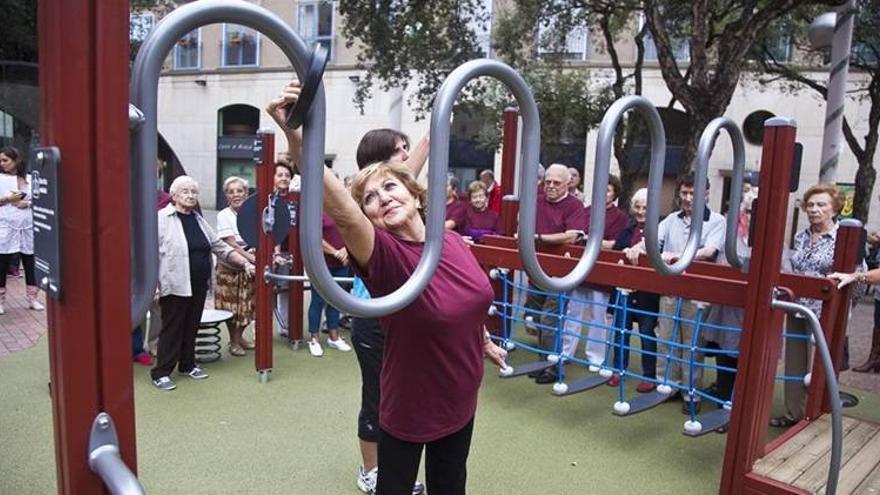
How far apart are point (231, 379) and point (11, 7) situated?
11.2m

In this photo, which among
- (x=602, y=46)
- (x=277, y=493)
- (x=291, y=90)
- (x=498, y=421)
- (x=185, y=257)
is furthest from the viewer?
(x=602, y=46)

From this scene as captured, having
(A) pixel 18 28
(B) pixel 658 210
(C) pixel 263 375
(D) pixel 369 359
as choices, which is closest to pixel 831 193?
(B) pixel 658 210

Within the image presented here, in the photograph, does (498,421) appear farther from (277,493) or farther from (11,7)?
(11,7)

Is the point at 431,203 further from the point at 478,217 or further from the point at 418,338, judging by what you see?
the point at 478,217

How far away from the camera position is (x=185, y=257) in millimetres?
4422

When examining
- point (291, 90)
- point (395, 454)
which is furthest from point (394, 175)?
point (395, 454)

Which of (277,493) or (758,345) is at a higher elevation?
(758,345)

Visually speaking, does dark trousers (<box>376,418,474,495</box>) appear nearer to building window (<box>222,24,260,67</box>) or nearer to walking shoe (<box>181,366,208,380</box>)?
walking shoe (<box>181,366,208,380</box>)

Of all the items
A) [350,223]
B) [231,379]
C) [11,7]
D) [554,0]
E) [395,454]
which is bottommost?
[231,379]

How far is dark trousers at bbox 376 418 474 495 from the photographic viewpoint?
6.57ft

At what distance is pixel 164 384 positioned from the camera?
4414 millimetres

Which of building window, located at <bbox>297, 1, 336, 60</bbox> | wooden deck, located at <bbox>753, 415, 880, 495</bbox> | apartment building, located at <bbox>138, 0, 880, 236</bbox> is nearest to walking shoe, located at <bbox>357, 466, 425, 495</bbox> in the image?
wooden deck, located at <bbox>753, 415, 880, 495</bbox>

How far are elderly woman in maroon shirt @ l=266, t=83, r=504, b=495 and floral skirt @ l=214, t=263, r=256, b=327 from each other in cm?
351

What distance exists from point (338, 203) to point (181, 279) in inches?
133
